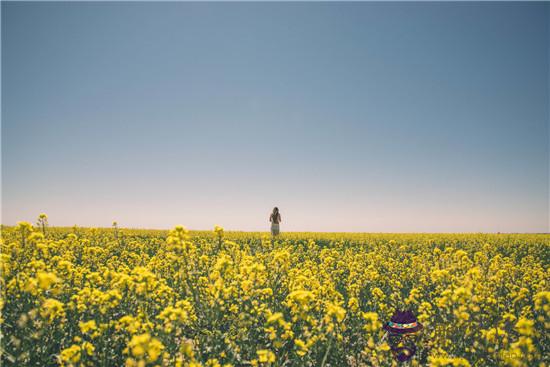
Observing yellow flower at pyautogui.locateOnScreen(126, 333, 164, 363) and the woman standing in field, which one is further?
the woman standing in field

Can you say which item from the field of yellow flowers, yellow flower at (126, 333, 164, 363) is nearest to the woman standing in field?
the field of yellow flowers

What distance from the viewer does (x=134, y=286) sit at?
432 centimetres

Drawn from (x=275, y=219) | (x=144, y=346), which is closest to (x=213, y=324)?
(x=144, y=346)

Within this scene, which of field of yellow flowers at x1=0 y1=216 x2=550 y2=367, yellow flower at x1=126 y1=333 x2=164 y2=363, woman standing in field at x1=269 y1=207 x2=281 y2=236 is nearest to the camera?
yellow flower at x1=126 y1=333 x2=164 y2=363

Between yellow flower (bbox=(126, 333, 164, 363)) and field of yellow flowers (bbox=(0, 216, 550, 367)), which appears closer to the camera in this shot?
yellow flower (bbox=(126, 333, 164, 363))

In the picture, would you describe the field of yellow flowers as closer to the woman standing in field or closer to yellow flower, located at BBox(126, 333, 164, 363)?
yellow flower, located at BBox(126, 333, 164, 363)

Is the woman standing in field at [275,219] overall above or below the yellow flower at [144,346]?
above

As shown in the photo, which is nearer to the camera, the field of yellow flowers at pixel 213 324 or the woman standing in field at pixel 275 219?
the field of yellow flowers at pixel 213 324

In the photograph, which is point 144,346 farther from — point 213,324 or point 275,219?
point 275,219

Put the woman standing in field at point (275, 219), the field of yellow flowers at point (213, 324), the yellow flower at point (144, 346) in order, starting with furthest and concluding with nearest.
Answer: the woman standing in field at point (275, 219)
the field of yellow flowers at point (213, 324)
the yellow flower at point (144, 346)

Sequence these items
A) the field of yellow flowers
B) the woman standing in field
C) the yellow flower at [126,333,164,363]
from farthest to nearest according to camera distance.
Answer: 1. the woman standing in field
2. the field of yellow flowers
3. the yellow flower at [126,333,164,363]

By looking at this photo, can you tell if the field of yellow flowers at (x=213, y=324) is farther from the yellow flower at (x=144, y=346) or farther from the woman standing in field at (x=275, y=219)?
the woman standing in field at (x=275, y=219)

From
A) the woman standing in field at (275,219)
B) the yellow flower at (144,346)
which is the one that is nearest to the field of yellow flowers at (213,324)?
Answer: the yellow flower at (144,346)

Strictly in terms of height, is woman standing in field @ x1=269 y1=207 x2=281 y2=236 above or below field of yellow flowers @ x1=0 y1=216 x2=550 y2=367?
above
